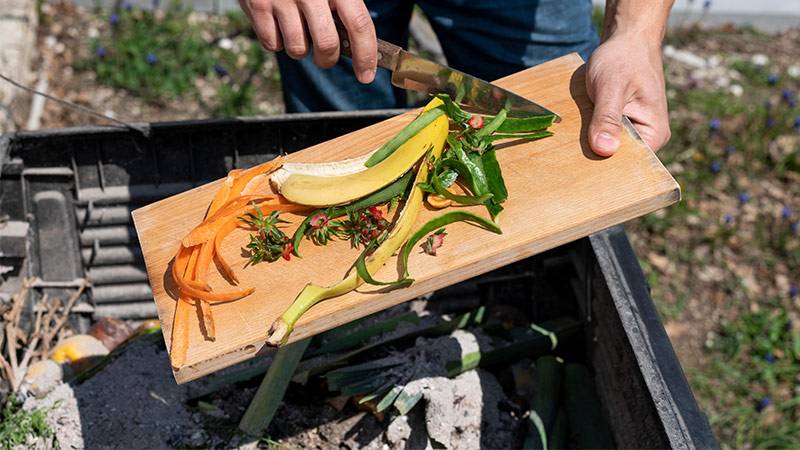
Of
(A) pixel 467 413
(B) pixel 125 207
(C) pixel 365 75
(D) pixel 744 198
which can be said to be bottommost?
(D) pixel 744 198

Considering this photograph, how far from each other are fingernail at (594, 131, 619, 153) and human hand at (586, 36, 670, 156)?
27 millimetres

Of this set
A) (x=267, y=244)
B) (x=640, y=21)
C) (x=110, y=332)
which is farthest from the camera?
(x=110, y=332)


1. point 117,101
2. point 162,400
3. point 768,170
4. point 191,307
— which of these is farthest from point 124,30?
point 768,170

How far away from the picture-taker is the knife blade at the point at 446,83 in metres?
2.52

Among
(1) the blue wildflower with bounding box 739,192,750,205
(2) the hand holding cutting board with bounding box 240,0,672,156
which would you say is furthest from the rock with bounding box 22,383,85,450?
(1) the blue wildflower with bounding box 739,192,750,205

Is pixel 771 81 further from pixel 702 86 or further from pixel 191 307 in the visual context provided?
pixel 191 307

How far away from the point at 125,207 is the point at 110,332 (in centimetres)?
50

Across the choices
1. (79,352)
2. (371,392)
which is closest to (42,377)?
(79,352)

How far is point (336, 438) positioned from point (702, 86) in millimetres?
3740

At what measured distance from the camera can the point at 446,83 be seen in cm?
263

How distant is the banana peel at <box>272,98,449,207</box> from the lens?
2.43 meters

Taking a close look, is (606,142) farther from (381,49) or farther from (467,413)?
(467,413)

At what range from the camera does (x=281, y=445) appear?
2.79m

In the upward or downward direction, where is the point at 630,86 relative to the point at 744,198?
upward
